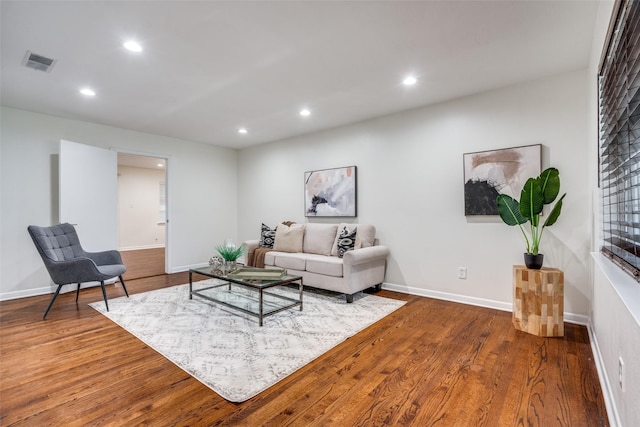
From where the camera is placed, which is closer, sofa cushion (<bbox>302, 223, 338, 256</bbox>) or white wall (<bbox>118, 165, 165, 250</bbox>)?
sofa cushion (<bbox>302, 223, 338, 256</bbox>)

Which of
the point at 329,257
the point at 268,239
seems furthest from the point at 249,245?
the point at 329,257

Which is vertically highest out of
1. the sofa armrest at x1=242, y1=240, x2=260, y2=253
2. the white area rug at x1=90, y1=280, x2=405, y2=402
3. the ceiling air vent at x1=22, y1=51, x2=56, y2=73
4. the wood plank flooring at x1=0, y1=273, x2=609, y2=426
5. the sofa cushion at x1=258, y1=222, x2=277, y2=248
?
the ceiling air vent at x1=22, y1=51, x2=56, y2=73

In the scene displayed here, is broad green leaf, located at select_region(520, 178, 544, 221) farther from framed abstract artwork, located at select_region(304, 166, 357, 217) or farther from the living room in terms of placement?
framed abstract artwork, located at select_region(304, 166, 357, 217)

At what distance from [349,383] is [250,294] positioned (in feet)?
7.13

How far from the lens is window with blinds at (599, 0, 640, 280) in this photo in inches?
50.9

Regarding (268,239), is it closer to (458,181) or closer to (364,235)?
(364,235)

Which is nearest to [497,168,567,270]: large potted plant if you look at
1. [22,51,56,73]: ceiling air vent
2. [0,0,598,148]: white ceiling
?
[0,0,598,148]: white ceiling

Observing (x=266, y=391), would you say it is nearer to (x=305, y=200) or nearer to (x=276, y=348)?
(x=276, y=348)

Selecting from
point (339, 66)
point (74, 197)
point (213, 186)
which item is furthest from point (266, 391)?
point (213, 186)

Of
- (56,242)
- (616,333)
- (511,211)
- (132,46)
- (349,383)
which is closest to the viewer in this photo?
(616,333)

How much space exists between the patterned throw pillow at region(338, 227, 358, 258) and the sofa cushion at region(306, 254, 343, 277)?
0.23 m

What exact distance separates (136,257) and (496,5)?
790cm

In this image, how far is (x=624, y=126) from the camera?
4.77 feet

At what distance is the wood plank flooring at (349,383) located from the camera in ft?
5.12
